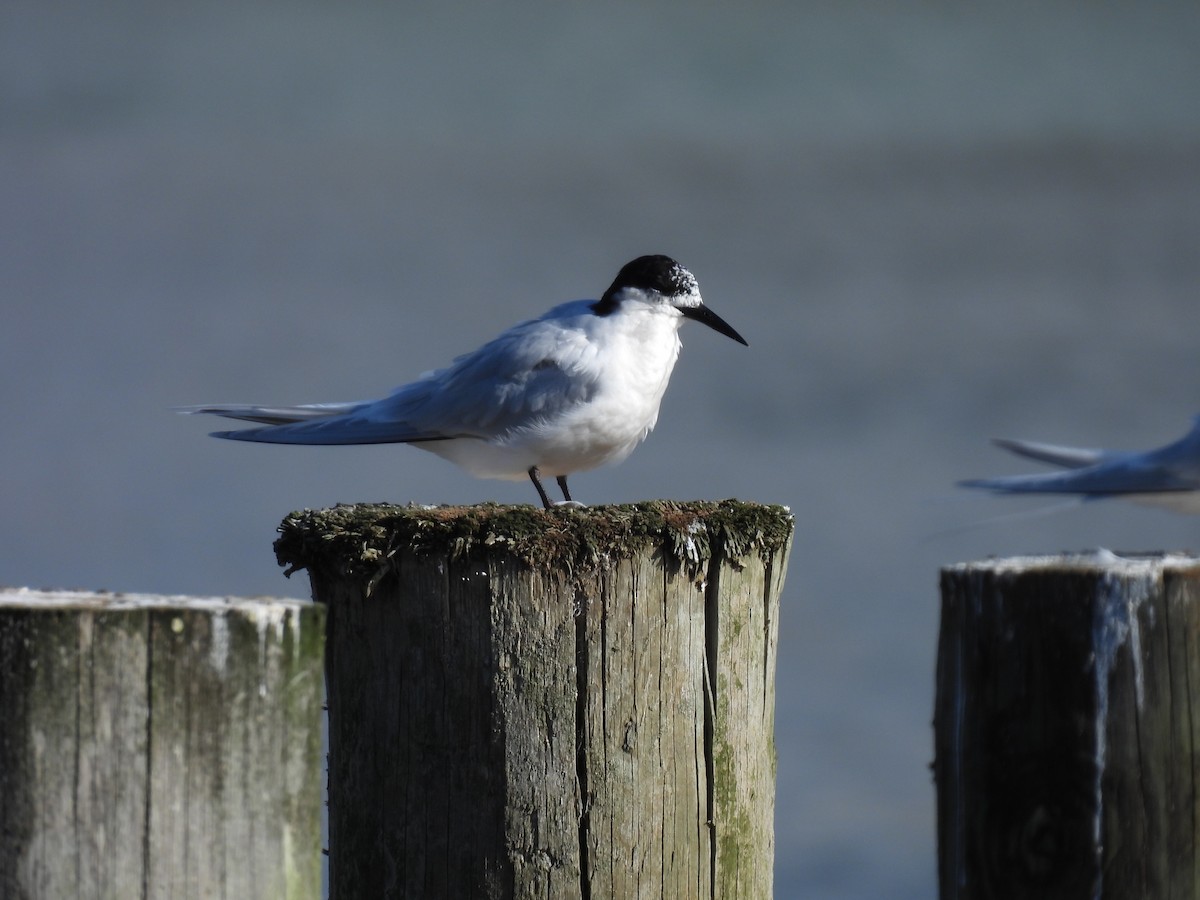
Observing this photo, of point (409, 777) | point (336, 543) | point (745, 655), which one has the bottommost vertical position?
point (409, 777)

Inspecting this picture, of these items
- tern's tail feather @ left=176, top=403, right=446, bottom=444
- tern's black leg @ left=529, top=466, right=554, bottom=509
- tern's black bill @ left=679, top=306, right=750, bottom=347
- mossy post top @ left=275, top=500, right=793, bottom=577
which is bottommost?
mossy post top @ left=275, top=500, right=793, bottom=577

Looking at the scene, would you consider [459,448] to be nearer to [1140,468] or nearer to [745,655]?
[745,655]

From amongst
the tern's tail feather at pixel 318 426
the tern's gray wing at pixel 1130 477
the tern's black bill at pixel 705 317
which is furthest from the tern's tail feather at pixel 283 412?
the tern's gray wing at pixel 1130 477

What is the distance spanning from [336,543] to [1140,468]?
3.89 meters

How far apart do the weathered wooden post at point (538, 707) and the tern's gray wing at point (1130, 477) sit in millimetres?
2986

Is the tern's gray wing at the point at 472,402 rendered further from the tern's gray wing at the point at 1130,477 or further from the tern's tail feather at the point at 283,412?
the tern's gray wing at the point at 1130,477

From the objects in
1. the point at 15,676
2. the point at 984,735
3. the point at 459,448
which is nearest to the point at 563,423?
the point at 459,448

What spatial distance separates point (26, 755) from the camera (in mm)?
1615

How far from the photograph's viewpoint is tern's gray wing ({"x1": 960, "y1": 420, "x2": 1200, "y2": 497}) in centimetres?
559

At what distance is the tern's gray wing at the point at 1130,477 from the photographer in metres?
5.59

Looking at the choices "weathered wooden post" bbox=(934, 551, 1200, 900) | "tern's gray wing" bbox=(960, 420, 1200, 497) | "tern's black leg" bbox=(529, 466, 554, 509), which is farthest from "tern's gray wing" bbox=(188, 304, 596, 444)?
"weathered wooden post" bbox=(934, 551, 1200, 900)

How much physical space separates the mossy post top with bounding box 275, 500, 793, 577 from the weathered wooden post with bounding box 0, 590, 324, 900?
0.98 m

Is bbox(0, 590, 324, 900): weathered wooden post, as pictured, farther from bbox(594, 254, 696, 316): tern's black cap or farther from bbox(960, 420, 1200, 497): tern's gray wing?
bbox(960, 420, 1200, 497): tern's gray wing

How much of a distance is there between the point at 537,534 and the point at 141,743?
43.9 inches
